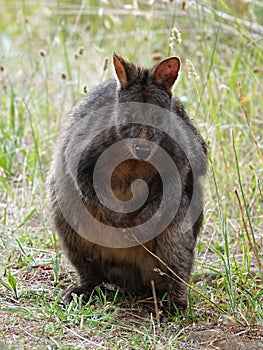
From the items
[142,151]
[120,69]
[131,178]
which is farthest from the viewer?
[131,178]

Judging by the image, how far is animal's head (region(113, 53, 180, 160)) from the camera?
3762 mm

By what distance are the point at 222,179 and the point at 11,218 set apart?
4.92ft

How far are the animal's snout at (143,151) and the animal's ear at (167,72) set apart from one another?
452mm

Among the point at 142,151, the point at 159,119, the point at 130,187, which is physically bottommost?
the point at 130,187

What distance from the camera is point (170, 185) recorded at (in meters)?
4.04

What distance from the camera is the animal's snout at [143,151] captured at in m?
3.71

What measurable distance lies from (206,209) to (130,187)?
110cm

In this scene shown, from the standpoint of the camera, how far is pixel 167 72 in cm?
400

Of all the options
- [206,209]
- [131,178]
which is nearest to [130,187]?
[131,178]

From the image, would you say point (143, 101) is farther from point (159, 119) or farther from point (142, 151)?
point (142, 151)

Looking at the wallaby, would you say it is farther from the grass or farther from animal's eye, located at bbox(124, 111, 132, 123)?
the grass

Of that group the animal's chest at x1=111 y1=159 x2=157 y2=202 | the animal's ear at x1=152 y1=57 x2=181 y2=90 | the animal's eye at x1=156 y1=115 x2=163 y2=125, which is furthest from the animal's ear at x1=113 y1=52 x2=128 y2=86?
the animal's chest at x1=111 y1=159 x2=157 y2=202

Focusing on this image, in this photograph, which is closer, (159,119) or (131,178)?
(159,119)

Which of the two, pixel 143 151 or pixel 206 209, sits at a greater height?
pixel 143 151
